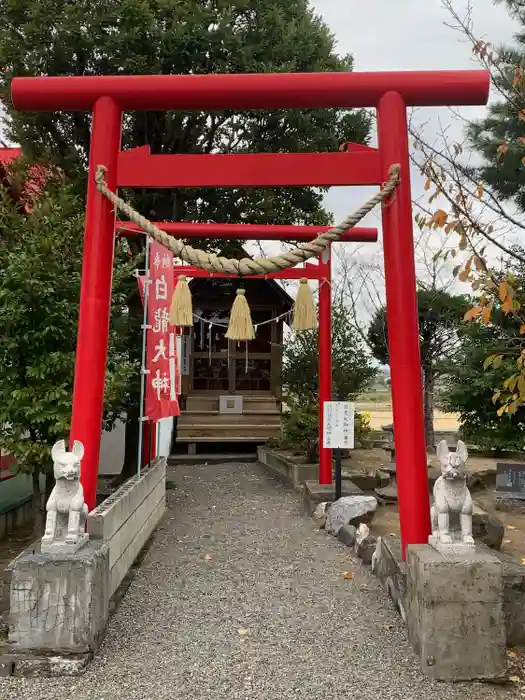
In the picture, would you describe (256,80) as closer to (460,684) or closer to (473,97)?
(473,97)

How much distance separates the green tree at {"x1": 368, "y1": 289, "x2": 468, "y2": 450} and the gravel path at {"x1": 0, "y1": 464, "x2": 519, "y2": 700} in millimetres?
6689

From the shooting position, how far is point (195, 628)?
13.1ft

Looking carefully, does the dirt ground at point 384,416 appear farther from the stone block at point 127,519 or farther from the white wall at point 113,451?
the stone block at point 127,519

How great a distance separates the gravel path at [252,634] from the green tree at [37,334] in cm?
170

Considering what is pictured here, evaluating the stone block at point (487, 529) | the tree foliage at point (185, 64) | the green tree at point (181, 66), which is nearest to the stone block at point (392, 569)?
the stone block at point (487, 529)

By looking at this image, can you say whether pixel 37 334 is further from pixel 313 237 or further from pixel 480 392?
pixel 480 392

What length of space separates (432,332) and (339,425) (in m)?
5.82

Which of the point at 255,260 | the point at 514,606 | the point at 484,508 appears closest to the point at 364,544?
the point at 514,606

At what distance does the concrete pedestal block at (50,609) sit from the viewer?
11.1 feet

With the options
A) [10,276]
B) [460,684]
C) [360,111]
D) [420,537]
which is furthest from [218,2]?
[460,684]

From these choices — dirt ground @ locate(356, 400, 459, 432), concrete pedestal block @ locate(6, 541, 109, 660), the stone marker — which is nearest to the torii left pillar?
concrete pedestal block @ locate(6, 541, 109, 660)

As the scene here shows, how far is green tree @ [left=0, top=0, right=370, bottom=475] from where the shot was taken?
7.71 m

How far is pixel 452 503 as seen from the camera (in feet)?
11.8

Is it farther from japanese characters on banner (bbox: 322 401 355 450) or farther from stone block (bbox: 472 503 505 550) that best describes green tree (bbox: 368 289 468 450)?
stone block (bbox: 472 503 505 550)
